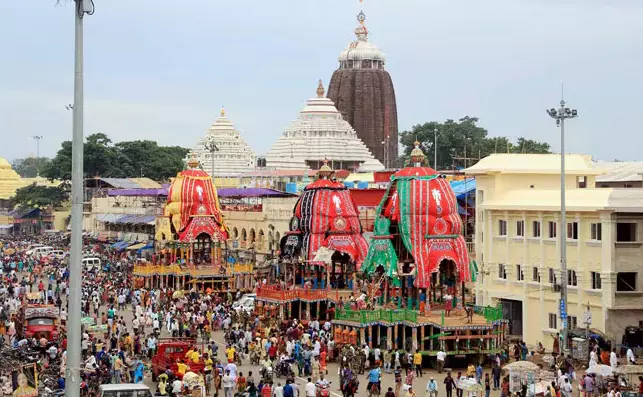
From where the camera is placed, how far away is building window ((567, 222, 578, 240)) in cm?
4172

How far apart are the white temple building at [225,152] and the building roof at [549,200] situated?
64.8 m

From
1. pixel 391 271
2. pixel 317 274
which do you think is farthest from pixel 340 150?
pixel 391 271

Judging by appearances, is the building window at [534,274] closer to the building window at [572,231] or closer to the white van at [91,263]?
the building window at [572,231]

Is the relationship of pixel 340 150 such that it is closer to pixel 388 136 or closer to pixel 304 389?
pixel 388 136

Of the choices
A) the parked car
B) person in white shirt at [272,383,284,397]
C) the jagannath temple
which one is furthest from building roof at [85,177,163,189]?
person in white shirt at [272,383,284,397]

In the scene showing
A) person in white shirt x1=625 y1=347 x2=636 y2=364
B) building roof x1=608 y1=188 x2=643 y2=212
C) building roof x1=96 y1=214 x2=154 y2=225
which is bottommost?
person in white shirt x1=625 y1=347 x2=636 y2=364

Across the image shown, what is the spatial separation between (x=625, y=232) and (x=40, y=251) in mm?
48628

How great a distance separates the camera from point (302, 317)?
47625mm

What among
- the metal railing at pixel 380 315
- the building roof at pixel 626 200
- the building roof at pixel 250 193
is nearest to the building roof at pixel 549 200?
the building roof at pixel 626 200

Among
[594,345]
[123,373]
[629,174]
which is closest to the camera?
[123,373]

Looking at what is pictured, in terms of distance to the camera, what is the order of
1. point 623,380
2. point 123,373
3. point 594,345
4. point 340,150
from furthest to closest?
point 340,150 → point 594,345 → point 123,373 → point 623,380

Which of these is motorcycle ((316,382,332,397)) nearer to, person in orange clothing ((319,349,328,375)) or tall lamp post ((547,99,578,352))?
person in orange clothing ((319,349,328,375))

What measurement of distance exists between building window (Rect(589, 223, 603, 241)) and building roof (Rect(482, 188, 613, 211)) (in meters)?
0.68

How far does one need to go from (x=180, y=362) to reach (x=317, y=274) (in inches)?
690
